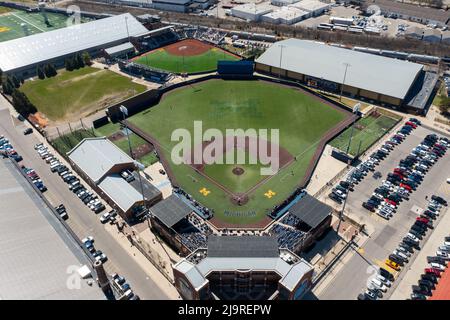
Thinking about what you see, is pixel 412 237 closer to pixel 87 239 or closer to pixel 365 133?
pixel 365 133

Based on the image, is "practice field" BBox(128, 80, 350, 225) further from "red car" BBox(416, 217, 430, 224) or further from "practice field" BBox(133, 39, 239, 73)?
"red car" BBox(416, 217, 430, 224)

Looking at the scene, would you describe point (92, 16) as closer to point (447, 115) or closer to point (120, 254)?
point (120, 254)

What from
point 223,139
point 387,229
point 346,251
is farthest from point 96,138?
point 387,229

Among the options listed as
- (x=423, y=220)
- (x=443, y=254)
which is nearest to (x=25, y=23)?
(x=423, y=220)

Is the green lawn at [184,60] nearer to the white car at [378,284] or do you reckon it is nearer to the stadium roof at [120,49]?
the stadium roof at [120,49]

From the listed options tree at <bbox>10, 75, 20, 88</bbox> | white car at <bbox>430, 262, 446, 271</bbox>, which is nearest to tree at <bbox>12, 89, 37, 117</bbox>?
tree at <bbox>10, 75, 20, 88</bbox>

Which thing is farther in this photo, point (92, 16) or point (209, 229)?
point (92, 16)
